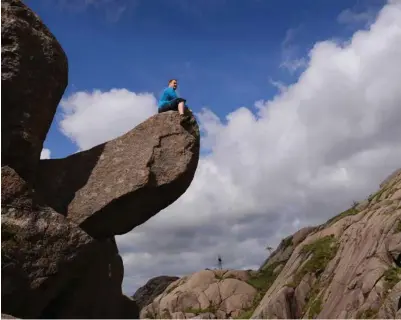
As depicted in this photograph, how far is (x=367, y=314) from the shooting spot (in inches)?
1172

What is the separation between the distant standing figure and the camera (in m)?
15.9

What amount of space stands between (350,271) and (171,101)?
2493 centimetres

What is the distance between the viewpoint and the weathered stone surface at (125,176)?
14344 millimetres

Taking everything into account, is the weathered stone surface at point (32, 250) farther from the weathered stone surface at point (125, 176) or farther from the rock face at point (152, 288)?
the rock face at point (152, 288)

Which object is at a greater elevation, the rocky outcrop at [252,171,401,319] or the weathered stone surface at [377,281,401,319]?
the rocky outcrop at [252,171,401,319]

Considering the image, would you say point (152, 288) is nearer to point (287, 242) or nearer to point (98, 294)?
point (287, 242)

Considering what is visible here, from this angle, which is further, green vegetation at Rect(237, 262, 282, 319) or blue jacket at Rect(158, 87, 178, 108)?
green vegetation at Rect(237, 262, 282, 319)

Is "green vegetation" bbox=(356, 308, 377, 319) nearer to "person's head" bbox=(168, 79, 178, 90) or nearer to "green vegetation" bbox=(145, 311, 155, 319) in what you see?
"person's head" bbox=(168, 79, 178, 90)

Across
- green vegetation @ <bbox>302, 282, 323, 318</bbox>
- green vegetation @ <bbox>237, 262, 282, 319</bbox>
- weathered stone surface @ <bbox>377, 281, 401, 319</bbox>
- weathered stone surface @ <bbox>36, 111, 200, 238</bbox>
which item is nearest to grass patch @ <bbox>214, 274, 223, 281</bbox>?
green vegetation @ <bbox>237, 262, 282, 319</bbox>

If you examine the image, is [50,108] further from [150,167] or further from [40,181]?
[150,167]

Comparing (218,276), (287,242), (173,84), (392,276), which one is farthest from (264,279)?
(173,84)

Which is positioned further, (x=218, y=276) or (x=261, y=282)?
(x=218, y=276)

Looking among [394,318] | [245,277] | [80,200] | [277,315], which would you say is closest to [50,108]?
[80,200]

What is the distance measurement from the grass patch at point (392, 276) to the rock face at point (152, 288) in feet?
180
